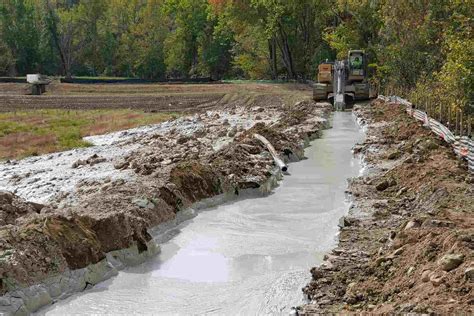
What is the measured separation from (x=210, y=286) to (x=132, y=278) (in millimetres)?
1330

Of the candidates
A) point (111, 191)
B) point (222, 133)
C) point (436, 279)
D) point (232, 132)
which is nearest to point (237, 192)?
point (111, 191)

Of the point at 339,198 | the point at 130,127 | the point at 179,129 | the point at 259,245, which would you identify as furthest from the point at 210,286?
the point at 130,127

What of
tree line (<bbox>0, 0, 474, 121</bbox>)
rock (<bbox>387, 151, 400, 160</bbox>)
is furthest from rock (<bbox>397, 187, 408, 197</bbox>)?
tree line (<bbox>0, 0, 474, 121</bbox>)

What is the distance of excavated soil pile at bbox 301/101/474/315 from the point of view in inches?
259

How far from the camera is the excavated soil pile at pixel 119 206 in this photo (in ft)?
29.5

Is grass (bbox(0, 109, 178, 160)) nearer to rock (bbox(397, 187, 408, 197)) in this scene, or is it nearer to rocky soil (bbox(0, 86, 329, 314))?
rocky soil (bbox(0, 86, 329, 314))

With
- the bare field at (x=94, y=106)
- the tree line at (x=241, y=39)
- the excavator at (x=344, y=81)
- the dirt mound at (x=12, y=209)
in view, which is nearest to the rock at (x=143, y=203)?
the dirt mound at (x=12, y=209)

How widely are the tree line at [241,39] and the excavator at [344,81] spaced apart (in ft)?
7.35

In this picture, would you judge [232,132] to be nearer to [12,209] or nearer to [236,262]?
[12,209]

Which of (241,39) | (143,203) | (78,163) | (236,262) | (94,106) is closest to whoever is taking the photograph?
(236,262)

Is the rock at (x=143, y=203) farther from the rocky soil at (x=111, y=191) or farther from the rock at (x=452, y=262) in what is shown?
the rock at (x=452, y=262)

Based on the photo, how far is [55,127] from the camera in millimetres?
35812

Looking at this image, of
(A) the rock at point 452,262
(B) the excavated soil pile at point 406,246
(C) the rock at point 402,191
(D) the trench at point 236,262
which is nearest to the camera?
(B) the excavated soil pile at point 406,246

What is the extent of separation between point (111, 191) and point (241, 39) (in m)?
57.8
